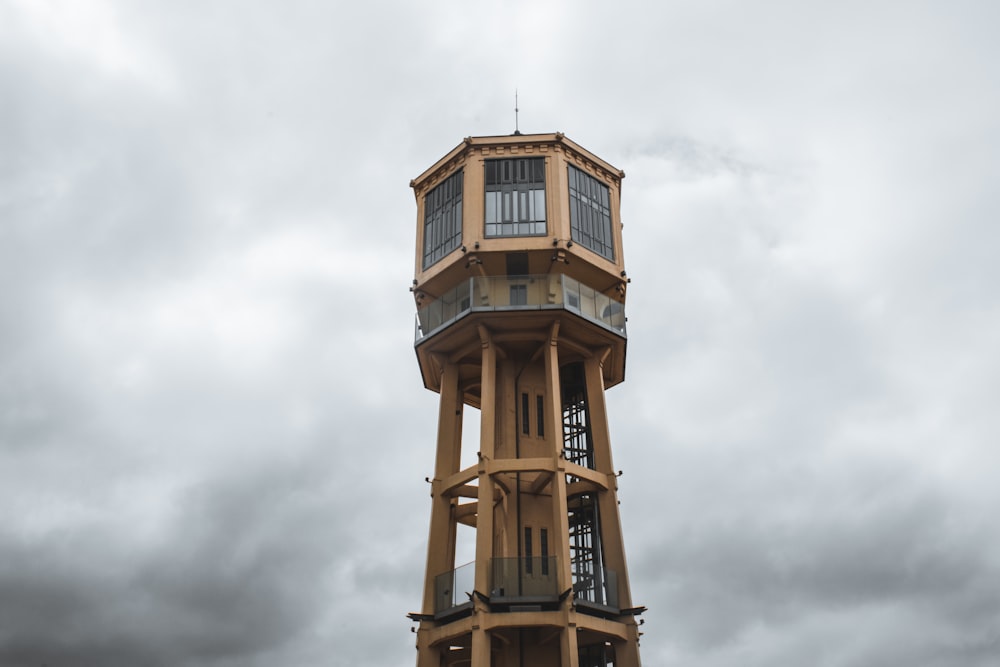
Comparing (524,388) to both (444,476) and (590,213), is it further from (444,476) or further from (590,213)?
(590,213)

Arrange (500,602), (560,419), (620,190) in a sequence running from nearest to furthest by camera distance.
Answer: (500,602), (560,419), (620,190)

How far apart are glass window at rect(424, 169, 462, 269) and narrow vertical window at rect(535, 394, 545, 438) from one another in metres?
7.00

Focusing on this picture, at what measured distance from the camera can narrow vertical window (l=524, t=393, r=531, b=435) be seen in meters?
39.9

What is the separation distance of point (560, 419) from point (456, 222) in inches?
369

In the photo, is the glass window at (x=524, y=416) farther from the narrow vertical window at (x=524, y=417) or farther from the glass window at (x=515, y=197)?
the glass window at (x=515, y=197)

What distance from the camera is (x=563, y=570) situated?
3350 cm

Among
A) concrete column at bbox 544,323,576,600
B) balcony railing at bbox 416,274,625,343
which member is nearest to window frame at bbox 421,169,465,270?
balcony railing at bbox 416,274,625,343

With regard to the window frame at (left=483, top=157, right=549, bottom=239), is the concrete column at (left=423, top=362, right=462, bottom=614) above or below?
below

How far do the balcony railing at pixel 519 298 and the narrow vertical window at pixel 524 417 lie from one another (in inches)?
179

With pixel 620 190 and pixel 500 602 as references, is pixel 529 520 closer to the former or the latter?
pixel 500 602

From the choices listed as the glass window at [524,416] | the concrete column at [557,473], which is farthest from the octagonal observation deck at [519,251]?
the glass window at [524,416]

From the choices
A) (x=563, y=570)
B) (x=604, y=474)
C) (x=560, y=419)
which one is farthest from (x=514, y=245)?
(x=563, y=570)

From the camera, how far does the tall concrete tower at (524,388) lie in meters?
34.0

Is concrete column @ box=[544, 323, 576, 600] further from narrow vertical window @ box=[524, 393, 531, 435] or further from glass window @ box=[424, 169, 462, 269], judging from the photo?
glass window @ box=[424, 169, 462, 269]
